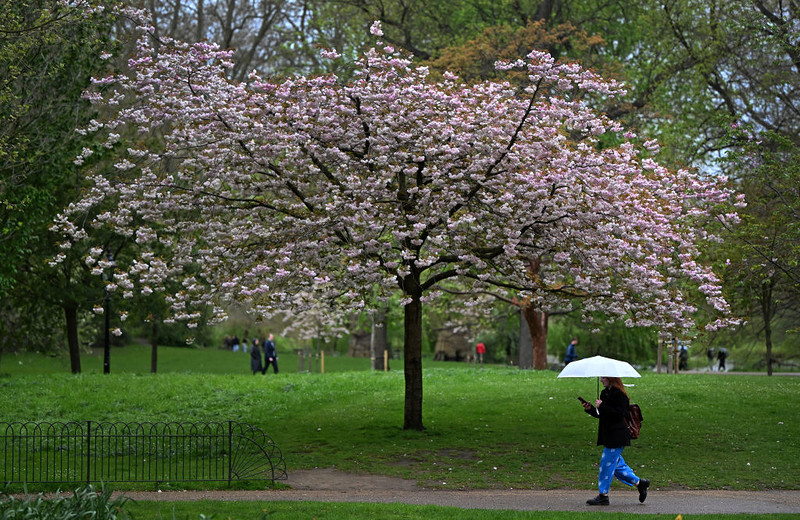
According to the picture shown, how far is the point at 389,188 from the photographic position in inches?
612

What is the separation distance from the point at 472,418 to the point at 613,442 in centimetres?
756

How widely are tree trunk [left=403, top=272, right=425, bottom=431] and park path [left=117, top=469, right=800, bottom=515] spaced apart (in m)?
3.74

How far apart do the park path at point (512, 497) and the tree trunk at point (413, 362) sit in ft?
12.3

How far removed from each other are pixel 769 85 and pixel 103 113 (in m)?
15.9

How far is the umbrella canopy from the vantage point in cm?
1108

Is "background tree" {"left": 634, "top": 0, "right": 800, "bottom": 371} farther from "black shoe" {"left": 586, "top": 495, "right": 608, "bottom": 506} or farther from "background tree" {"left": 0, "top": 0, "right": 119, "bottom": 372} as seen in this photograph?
"background tree" {"left": 0, "top": 0, "right": 119, "bottom": 372}

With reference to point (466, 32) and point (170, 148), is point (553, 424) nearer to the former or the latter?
point (170, 148)

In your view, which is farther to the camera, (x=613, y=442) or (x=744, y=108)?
(x=744, y=108)

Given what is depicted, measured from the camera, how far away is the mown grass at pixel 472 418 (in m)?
13.9

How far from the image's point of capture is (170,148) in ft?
50.5

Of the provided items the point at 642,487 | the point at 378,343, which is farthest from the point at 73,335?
the point at 642,487

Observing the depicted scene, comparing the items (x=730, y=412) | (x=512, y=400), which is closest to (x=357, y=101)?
(x=512, y=400)

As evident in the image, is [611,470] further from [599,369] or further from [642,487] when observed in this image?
[599,369]

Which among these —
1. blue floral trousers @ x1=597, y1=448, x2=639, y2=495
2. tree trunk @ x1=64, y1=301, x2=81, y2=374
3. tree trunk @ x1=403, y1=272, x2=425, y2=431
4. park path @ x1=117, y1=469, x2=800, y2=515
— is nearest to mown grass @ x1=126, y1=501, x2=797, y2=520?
park path @ x1=117, y1=469, x2=800, y2=515
